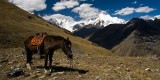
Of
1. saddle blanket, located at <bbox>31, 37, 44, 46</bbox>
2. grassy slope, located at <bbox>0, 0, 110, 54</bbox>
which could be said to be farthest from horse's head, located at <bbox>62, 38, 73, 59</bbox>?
grassy slope, located at <bbox>0, 0, 110, 54</bbox>

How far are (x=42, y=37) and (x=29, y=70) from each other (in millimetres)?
2823

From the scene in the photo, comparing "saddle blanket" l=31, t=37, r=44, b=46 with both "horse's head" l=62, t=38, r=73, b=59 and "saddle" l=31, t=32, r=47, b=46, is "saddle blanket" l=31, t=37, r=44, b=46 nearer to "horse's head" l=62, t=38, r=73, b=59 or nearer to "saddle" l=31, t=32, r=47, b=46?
"saddle" l=31, t=32, r=47, b=46

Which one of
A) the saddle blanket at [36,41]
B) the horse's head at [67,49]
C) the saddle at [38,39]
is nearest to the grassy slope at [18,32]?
the saddle blanket at [36,41]

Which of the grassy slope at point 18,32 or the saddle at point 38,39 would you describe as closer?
the saddle at point 38,39

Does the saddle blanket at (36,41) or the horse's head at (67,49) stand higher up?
the saddle blanket at (36,41)

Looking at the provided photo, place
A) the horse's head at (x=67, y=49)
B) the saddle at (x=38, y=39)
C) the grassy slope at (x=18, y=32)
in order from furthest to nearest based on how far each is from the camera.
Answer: the grassy slope at (x=18, y=32)
the saddle at (x=38, y=39)
the horse's head at (x=67, y=49)

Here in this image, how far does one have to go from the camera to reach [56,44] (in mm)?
22766

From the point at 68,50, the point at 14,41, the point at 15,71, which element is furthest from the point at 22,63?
the point at 14,41

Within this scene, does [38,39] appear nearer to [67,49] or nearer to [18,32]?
[67,49]

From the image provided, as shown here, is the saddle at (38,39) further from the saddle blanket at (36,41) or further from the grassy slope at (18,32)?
the grassy slope at (18,32)

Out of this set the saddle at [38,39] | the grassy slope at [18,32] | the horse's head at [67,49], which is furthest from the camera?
the grassy slope at [18,32]

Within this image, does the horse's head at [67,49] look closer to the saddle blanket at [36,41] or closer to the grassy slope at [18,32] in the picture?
the saddle blanket at [36,41]

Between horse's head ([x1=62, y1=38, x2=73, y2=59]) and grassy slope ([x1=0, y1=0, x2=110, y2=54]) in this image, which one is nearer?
horse's head ([x1=62, y1=38, x2=73, y2=59])

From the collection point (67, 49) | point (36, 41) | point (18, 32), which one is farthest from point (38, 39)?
point (18, 32)
